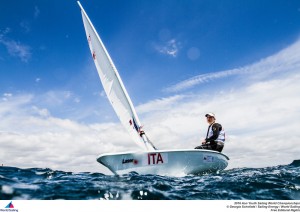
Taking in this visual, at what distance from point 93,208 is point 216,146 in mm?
5525

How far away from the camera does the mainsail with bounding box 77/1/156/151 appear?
933cm

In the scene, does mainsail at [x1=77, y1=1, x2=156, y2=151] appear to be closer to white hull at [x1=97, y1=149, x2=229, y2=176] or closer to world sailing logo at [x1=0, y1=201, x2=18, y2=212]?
white hull at [x1=97, y1=149, x2=229, y2=176]

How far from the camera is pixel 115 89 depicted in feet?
32.6

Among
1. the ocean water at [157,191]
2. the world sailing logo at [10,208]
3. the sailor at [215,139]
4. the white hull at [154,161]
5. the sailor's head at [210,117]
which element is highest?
the sailor's head at [210,117]

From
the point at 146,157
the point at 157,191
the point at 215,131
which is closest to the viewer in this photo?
the point at 157,191

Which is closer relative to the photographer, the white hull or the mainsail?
the white hull

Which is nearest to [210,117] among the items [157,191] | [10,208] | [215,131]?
[215,131]

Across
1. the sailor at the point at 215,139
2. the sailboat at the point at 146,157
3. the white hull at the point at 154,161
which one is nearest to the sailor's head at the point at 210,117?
the sailor at the point at 215,139

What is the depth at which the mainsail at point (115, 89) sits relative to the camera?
9.33m

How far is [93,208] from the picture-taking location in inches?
169

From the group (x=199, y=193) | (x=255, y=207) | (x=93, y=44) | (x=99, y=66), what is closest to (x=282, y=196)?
(x=255, y=207)

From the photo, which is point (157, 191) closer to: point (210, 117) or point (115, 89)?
point (210, 117)

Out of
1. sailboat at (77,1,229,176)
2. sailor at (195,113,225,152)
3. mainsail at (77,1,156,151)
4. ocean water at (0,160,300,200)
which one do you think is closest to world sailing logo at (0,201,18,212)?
ocean water at (0,160,300,200)

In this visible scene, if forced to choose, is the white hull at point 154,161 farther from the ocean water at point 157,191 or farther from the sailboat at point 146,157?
the ocean water at point 157,191
